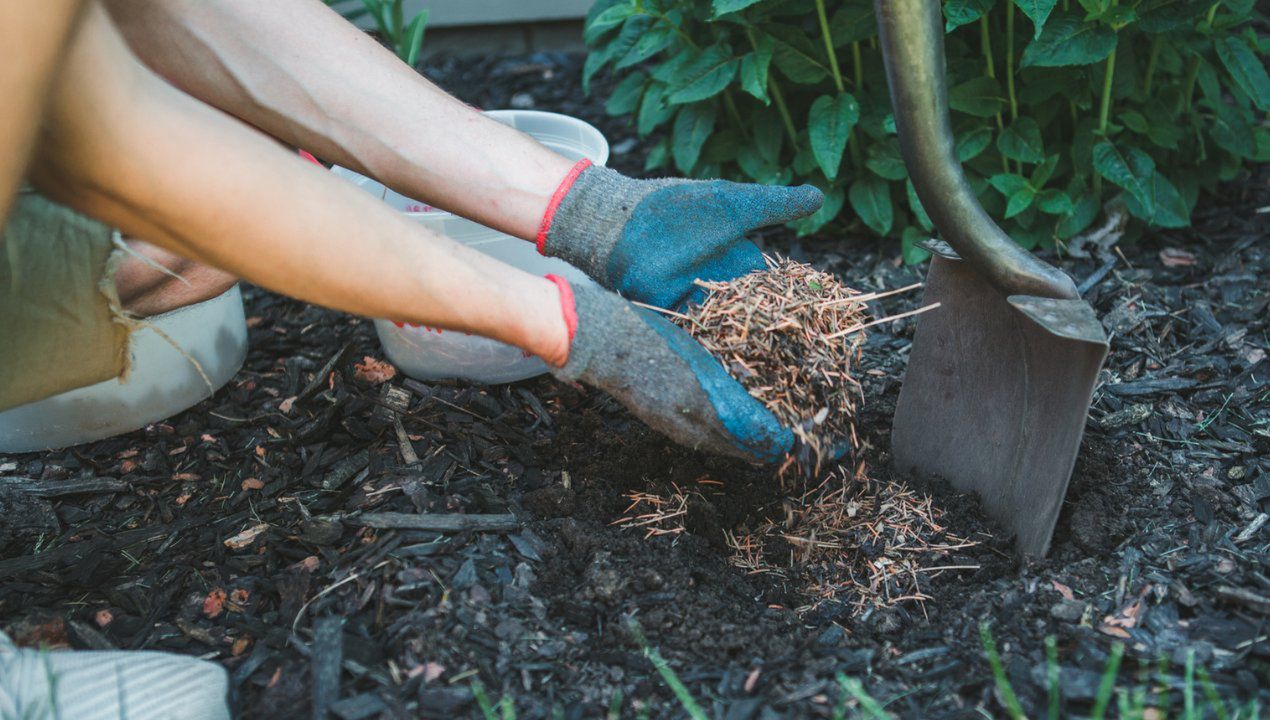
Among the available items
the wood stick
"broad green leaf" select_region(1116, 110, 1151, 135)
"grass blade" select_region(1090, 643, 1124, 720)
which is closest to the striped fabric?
the wood stick

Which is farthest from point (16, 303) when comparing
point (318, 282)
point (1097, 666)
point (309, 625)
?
point (1097, 666)

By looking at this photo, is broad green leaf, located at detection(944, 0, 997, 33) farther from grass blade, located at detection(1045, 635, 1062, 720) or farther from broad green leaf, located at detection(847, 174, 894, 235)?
grass blade, located at detection(1045, 635, 1062, 720)

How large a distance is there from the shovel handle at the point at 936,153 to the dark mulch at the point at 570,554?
43cm

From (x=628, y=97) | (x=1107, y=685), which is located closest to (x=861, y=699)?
(x=1107, y=685)

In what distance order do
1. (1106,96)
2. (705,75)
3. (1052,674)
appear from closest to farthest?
(1052,674)
(1106,96)
(705,75)

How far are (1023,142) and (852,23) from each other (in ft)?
1.52

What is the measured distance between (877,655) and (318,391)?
1.28 meters

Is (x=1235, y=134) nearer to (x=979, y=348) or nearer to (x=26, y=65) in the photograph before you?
(x=979, y=348)

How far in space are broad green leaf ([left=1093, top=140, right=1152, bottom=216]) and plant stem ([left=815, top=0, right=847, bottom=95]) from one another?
0.58m

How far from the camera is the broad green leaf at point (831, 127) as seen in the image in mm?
2303

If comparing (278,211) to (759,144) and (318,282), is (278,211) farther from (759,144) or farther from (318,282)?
(759,144)

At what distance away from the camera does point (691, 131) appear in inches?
102

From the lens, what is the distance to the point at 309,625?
1571 millimetres

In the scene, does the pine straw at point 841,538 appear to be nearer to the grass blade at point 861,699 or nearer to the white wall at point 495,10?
the grass blade at point 861,699
